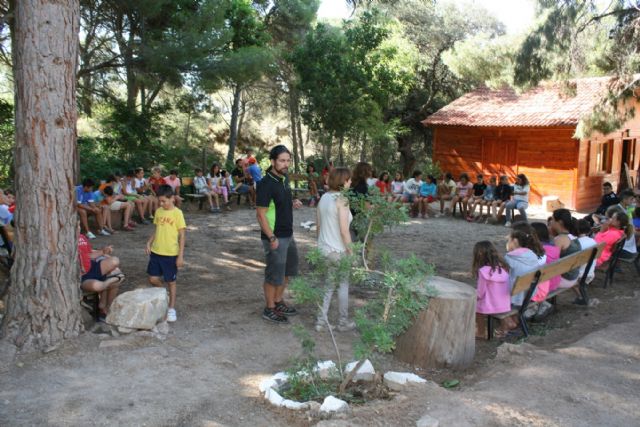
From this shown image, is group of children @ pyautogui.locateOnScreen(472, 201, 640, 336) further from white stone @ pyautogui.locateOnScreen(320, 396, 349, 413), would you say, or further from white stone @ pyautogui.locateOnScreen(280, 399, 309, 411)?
white stone @ pyautogui.locateOnScreen(280, 399, 309, 411)

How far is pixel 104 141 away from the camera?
16.1 m

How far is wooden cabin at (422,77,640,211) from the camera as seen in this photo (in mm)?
16766

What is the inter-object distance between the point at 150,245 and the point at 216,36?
8.89m

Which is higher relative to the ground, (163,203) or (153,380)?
(163,203)

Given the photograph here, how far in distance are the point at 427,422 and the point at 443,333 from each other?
1.50 m

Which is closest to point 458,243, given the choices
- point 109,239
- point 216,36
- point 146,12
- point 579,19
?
point 579,19

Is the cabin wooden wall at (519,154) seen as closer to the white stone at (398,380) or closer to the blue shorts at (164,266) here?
the blue shorts at (164,266)

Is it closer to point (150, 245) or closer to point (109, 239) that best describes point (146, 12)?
point (109, 239)

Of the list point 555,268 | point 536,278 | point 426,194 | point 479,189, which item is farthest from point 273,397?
point 479,189

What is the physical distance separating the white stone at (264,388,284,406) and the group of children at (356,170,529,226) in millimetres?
9798

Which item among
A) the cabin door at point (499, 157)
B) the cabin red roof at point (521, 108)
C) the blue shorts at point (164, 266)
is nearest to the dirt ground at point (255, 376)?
the blue shorts at point (164, 266)

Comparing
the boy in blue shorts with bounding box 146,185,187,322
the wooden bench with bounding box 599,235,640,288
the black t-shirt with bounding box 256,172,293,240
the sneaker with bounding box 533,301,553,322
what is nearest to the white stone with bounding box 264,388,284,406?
the black t-shirt with bounding box 256,172,293,240

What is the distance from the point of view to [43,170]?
15.5 feet

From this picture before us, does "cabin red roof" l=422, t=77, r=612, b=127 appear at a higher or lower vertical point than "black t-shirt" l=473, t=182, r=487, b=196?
higher
